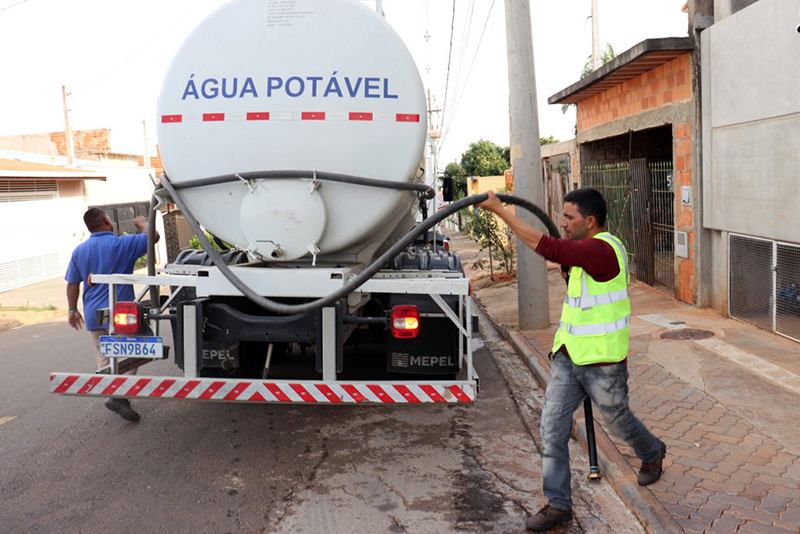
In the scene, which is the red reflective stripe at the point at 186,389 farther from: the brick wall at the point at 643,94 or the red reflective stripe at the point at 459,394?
the brick wall at the point at 643,94

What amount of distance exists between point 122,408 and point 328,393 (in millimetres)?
2078

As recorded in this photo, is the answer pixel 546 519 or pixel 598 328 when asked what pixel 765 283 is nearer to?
pixel 598 328

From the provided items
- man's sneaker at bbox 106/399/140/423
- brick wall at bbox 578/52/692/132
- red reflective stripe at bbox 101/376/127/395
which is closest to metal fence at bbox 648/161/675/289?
brick wall at bbox 578/52/692/132

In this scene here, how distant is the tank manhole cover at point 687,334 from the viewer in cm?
734

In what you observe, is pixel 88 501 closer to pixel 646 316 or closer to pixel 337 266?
pixel 337 266

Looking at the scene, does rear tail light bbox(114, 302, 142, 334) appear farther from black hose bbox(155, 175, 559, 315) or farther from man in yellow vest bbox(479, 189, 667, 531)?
man in yellow vest bbox(479, 189, 667, 531)

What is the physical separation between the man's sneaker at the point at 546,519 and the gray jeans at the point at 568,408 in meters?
0.03

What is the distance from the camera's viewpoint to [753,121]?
739cm

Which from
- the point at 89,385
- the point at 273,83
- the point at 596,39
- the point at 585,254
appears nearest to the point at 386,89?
the point at 273,83

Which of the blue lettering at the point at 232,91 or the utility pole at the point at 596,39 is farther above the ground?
the utility pole at the point at 596,39

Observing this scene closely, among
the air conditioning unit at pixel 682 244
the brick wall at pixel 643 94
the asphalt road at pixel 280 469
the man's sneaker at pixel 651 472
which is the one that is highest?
the brick wall at pixel 643 94

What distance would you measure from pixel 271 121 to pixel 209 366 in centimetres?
170

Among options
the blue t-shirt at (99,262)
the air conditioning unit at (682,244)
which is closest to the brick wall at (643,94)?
the air conditioning unit at (682,244)

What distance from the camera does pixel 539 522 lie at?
3.62 meters
